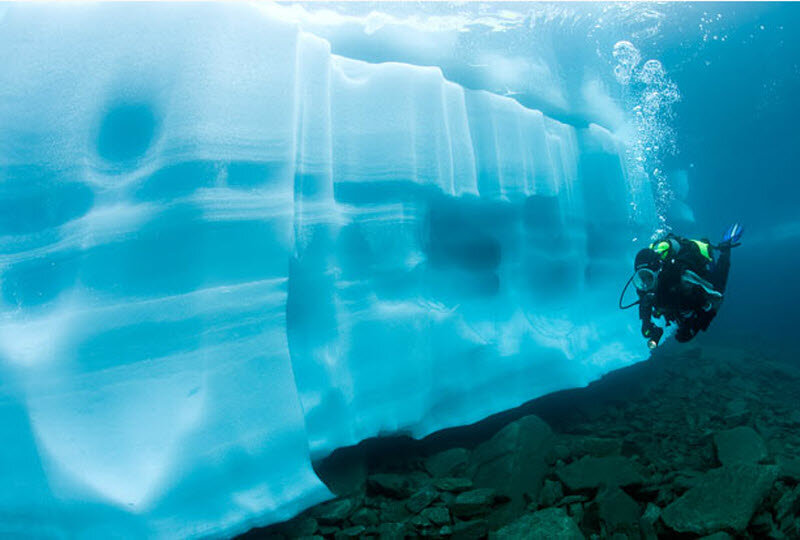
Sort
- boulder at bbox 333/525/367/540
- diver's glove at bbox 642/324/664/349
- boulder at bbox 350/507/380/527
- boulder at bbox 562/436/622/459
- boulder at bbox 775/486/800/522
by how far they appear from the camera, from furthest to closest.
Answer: diver's glove at bbox 642/324/664/349, boulder at bbox 562/436/622/459, boulder at bbox 350/507/380/527, boulder at bbox 333/525/367/540, boulder at bbox 775/486/800/522

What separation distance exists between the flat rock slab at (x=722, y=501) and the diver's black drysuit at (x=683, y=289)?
4.35 feet

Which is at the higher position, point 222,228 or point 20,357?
point 222,228

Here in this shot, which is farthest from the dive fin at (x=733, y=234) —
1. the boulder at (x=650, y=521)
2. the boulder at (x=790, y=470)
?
the boulder at (x=650, y=521)

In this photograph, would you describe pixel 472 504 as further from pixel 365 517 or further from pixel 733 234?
pixel 733 234

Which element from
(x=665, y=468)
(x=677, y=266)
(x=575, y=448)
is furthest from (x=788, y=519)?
(x=677, y=266)

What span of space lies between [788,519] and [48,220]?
4.50m

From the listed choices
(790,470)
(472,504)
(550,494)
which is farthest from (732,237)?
(472,504)

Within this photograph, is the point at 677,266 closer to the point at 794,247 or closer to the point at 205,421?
the point at 205,421

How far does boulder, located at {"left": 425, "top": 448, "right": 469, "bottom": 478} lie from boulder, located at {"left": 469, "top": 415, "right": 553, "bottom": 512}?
0.07 metres

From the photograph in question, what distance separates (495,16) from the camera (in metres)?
5.07

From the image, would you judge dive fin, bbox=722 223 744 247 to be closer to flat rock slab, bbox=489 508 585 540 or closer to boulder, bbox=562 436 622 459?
boulder, bbox=562 436 622 459

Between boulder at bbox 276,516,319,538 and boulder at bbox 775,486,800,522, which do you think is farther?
boulder at bbox 276,516,319,538

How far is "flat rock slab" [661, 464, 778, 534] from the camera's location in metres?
2.19

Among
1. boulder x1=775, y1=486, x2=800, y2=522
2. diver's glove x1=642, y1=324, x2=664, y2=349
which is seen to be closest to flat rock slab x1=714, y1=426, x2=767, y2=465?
boulder x1=775, y1=486, x2=800, y2=522
